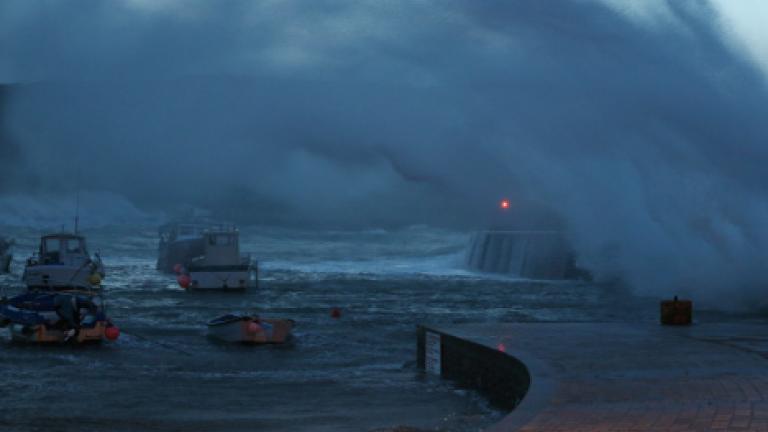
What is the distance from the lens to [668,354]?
50.7 ft

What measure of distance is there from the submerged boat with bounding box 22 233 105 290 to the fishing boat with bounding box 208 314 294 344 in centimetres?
1768

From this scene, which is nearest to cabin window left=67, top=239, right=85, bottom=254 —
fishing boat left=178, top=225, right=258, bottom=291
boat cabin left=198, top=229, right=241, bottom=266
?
fishing boat left=178, top=225, right=258, bottom=291

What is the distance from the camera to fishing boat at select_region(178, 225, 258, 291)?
56.1 metres

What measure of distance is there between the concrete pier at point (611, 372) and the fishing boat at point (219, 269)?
36.8 m

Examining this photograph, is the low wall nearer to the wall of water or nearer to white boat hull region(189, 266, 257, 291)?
white boat hull region(189, 266, 257, 291)

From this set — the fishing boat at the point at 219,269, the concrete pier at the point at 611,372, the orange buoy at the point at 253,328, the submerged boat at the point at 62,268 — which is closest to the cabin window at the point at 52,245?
the submerged boat at the point at 62,268

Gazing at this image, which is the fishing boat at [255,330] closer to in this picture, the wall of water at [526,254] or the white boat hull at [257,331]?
the white boat hull at [257,331]

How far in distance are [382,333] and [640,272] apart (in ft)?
70.6

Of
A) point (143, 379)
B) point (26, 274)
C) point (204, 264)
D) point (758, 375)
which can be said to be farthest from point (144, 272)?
point (758, 375)

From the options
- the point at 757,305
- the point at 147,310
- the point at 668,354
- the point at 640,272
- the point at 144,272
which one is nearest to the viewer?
the point at 668,354

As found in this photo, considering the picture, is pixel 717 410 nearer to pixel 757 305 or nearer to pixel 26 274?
pixel 757 305

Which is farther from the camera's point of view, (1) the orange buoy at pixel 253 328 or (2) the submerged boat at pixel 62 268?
(2) the submerged boat at pixel 62 268

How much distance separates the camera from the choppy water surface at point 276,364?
1598cm

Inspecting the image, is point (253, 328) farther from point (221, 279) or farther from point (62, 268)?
point (221, 279)
